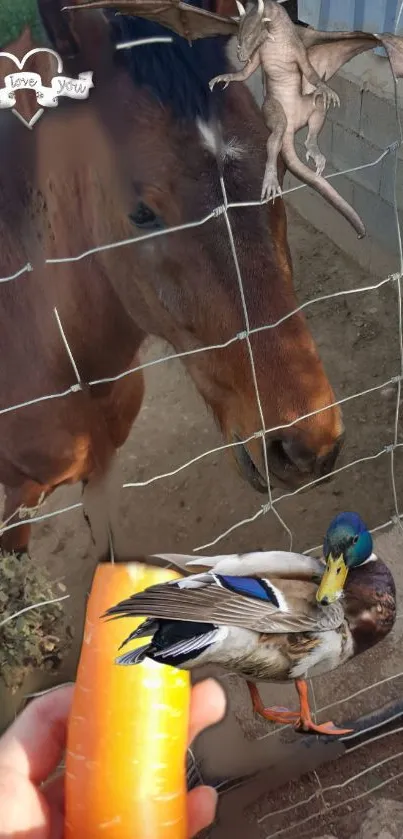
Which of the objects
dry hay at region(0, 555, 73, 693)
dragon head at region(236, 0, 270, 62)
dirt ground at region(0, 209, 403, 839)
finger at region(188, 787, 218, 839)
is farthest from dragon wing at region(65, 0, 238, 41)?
dry hay at region(0, 555, 73, 693)

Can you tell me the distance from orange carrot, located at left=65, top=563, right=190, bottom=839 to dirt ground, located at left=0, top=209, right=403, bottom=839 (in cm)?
32

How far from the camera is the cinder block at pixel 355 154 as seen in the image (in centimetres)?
148

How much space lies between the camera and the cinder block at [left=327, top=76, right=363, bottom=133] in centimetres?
137

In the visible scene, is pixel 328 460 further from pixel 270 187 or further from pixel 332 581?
pixel 270 187

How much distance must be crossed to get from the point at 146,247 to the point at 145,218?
46mm

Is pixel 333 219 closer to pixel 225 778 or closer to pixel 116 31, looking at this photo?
pixel 116 31

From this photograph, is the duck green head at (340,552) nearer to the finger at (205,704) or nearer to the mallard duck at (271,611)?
the mallard duck at (271,611)

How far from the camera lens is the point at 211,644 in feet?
2.44

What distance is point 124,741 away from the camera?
0.82 metres

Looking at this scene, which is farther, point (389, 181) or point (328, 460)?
point (389, 181)

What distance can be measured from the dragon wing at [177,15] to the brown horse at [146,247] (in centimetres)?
2

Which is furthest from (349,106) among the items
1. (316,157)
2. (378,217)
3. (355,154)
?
(316,157)

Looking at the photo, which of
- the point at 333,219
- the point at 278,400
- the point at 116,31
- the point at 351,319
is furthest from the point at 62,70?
the point at 351,319

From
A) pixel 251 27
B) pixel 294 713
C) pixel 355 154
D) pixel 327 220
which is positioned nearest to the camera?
pixel 251 27
